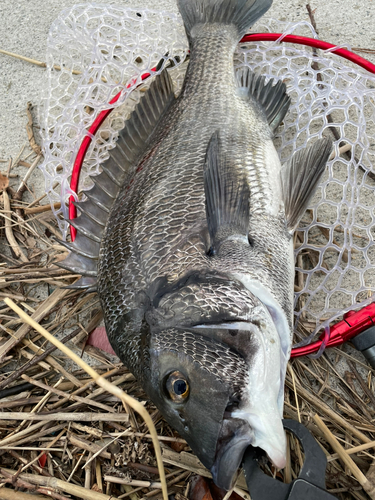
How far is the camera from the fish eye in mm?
1439

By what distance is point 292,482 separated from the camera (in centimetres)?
143

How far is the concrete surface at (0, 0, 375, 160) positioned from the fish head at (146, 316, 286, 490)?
2379mm

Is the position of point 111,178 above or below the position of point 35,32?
below

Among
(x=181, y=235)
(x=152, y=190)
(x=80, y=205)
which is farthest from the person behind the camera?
(x=80, y=205)

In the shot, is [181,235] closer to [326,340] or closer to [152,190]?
[152,190]

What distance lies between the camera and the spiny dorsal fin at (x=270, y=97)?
8.33 feet

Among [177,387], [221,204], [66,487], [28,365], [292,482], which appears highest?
[221,204]

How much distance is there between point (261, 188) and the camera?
2098 millimetres

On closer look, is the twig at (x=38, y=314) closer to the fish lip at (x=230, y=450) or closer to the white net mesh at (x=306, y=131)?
the white net mesh at (x=306, y=131)

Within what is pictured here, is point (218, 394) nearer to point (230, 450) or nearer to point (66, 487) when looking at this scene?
point (230, 450)

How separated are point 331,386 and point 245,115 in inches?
65.9

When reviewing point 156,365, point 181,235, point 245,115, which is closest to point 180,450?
point 156,365

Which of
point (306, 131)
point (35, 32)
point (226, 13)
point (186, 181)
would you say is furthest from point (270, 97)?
point (35, 32)

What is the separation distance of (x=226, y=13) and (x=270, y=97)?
28.2 inches
